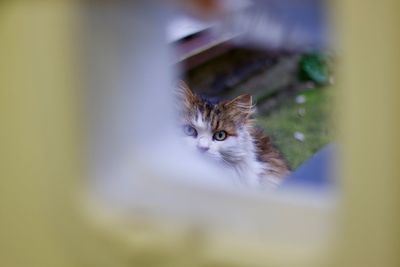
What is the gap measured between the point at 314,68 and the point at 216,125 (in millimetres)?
107

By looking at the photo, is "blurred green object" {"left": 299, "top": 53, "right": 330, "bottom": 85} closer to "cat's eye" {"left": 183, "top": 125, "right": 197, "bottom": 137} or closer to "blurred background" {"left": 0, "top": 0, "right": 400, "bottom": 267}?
"blurred background" {"left": 0, "top": 0, "right": 400, "bottom": 267}

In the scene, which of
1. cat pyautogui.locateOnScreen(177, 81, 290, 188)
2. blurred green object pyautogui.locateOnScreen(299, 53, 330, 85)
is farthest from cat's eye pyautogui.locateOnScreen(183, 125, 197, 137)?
blurred green object pyautogui.locateOnScreen(299, 53, 330, 85)

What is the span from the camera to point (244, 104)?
1.89 ft

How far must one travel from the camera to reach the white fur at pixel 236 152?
0.58 m

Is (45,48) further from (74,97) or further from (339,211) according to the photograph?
(339,211)

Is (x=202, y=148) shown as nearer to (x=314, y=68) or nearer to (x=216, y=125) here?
(x=216, y=125)

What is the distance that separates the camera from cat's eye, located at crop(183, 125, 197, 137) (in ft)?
1.98

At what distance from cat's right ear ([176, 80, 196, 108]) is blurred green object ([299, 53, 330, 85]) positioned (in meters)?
0.11

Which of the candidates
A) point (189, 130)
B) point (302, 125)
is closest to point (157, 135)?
point (189, 130)

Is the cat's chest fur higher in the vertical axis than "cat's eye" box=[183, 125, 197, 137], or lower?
lower

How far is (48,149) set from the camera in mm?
613

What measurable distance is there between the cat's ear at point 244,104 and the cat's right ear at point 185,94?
43 mm

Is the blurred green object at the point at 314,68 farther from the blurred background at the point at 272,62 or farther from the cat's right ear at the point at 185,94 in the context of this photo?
the cat's right ear at the point at 185,94

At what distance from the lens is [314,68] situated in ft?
1.77
